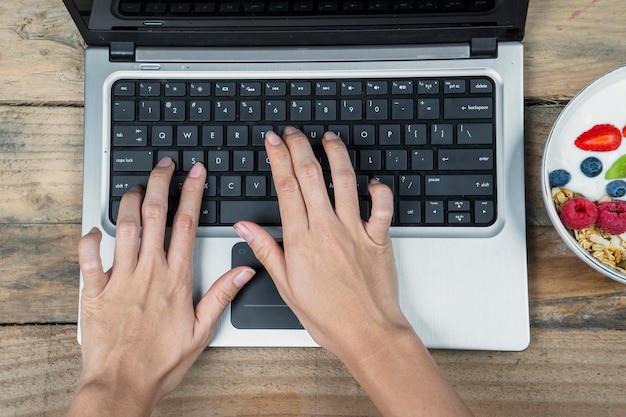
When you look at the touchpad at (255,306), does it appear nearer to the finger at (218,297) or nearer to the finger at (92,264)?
the finger at (218,297)

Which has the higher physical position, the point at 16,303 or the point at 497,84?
the point at 497,84

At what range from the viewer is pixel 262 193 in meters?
0.65

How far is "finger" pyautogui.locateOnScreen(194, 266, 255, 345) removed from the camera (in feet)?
2.06

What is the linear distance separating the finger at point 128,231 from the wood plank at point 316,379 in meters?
0.11

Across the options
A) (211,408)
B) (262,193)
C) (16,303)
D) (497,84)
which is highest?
(497,84)

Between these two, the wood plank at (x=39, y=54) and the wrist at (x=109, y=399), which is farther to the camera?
the wood plank at (x=39, y=54)

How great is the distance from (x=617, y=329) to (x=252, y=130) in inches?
16.5

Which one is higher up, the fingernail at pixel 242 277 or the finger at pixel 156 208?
the finger at pixel 156 208

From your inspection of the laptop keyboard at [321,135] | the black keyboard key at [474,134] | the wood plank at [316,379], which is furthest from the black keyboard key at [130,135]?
the black keyboard key at [474,134]

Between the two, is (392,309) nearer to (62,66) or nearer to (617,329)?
(617,329)

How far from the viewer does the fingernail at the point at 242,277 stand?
2.06 ft

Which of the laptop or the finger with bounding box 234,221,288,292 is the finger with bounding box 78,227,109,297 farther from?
the finger with bounding box 234,221,288,292

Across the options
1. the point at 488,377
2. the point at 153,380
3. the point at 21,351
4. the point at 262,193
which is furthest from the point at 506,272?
the point at 21,351

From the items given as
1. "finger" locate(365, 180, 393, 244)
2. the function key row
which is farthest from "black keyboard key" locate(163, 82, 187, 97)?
"finger" locate(365, 180, 393, 244)
